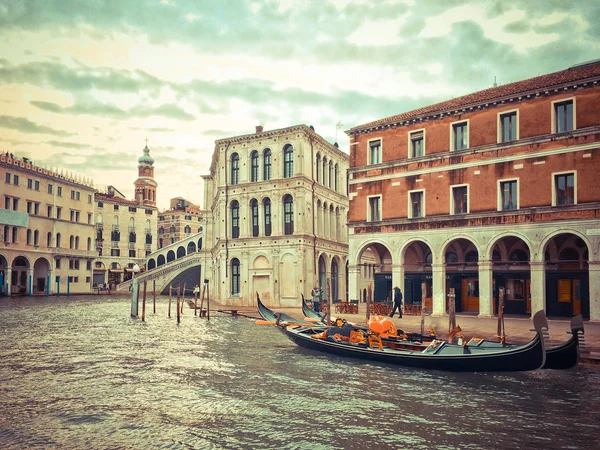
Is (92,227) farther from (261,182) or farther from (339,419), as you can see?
(339,419)

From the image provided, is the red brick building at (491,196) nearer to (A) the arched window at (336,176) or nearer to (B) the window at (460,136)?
(B) the window at (460,136)

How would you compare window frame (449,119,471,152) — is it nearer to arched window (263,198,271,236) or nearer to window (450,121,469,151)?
window (450,121,469,151)

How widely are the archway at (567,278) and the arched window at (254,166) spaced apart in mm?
19757

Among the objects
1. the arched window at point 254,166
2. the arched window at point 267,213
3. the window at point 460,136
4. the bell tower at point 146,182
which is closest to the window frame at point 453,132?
the window at point 460,136

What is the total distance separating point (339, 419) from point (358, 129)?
20.0m

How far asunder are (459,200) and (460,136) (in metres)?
2.95

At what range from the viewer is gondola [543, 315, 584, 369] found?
12828 millimetres

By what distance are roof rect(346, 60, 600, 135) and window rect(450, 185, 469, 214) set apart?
3684 millimetres

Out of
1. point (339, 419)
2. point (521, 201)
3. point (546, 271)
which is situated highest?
point (521, 201)

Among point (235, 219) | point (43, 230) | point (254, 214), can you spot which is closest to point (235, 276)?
point (235, 219)

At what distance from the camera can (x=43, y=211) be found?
168ft

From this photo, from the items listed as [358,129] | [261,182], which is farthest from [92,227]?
[358,129]

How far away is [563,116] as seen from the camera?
2194 cm

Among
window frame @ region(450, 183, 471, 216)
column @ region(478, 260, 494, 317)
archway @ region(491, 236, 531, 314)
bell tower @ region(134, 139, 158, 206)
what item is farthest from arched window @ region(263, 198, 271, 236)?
bell tower @ region(134, 139, 158, 206)
